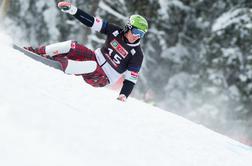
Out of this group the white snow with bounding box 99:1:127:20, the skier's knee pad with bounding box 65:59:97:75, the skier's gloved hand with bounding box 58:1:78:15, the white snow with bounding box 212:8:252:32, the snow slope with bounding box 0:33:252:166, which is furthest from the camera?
the white snow with bounding box 212:8:252:32

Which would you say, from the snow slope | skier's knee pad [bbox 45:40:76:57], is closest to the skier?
skier's knee pad [bbox 45:40:76:57]

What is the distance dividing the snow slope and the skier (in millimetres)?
841

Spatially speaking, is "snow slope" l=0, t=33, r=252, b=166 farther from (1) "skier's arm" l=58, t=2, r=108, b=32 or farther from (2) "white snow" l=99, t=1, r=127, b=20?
(2) "white snow" l=99, t=1, r=127, b=20

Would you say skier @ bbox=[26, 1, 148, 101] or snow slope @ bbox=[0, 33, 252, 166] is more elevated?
snow slope @ bbox=[0, 33, 252, 166]

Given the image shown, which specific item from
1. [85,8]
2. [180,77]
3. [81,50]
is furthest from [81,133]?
[180,77]

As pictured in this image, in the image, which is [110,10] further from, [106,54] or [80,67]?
[80,67]

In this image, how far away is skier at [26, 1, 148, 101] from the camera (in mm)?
8719

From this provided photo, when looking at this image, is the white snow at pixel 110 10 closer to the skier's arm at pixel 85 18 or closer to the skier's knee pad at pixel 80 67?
the skier's arm at pixel 85 18

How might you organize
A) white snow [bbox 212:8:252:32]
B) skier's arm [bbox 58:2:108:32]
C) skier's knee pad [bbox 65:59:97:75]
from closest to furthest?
1. skier's arm [bbox 58:2:108:32]
2. skier's knee pad [bbox 65:59:97:75]
3. white snow [bbox 212:8:252:32]

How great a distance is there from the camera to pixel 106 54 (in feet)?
29.8

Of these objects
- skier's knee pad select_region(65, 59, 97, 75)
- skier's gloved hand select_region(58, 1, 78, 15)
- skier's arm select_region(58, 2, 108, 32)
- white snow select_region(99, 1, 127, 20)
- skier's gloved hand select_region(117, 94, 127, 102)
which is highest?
skier's gloved hand select_region(58, 1, 78, 15)

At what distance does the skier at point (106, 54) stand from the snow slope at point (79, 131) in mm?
841

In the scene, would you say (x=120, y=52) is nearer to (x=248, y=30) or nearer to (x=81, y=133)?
(x=81, y=133)

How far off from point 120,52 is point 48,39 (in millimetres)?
15865
